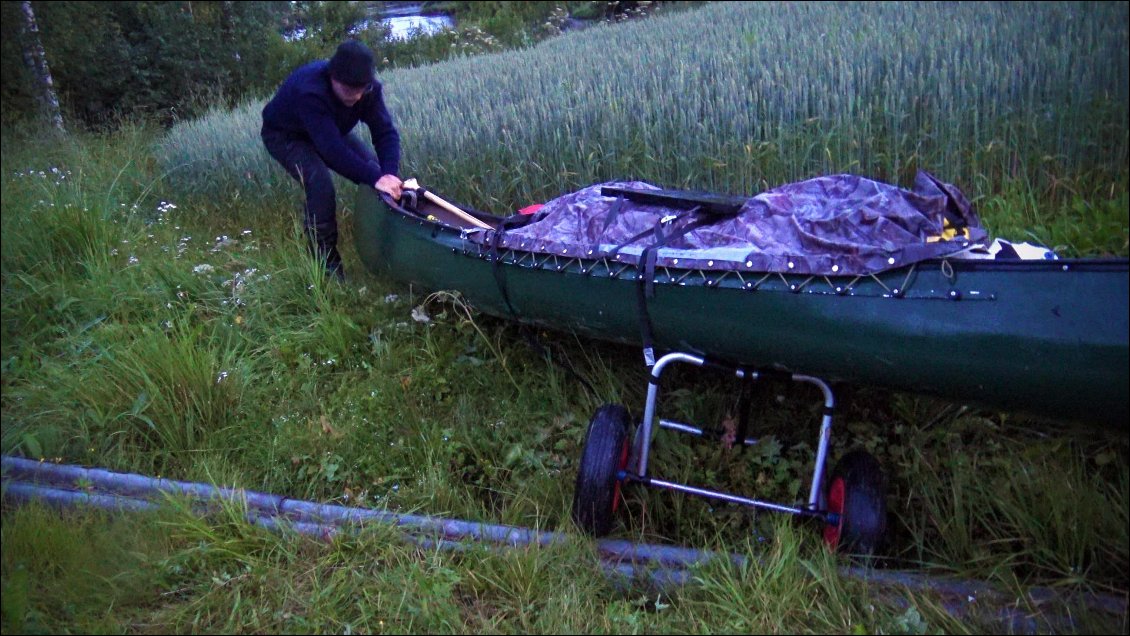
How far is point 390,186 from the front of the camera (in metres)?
5.20

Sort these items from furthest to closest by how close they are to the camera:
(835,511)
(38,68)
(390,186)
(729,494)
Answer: (390,186) < (38,68) < (729,494) < (835,511)

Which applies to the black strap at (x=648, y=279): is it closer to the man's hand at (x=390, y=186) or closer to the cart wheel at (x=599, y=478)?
the cart wheel at (x=599, y=478)

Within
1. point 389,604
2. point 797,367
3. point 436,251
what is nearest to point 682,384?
point 797,367

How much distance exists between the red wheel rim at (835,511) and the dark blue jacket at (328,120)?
3.09 metres

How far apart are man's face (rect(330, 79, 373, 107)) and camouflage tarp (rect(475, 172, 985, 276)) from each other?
5.72 ft

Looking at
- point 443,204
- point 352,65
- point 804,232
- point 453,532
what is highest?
point 352,65

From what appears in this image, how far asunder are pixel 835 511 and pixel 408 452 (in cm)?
191

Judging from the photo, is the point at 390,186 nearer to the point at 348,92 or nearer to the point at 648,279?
the point at 348,92

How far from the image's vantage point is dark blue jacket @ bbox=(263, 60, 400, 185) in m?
5.34

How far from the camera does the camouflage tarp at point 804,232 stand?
10.8 feet

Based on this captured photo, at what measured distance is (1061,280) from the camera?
2781 millimetres

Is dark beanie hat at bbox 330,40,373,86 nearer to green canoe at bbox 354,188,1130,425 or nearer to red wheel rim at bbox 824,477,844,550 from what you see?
green canoe at bbox 354,188,1130,425

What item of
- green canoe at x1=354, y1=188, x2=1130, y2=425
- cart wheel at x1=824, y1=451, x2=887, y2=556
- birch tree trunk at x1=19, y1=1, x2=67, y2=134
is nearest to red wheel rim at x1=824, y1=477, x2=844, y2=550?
cart wheel at x1=824, y1=451, x2=887, y2=556

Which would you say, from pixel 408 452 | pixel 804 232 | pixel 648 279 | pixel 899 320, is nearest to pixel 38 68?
pixel 408 452
